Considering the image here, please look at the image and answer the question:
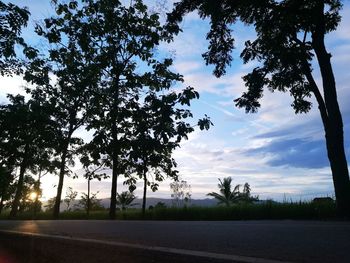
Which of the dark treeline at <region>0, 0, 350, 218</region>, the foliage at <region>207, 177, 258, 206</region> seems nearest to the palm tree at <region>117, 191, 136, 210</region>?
the foliage at <region>207, 177, 258, 206</region>

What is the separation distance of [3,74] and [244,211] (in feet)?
40.8

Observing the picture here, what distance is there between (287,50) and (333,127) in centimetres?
316

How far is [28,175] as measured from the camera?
4384 centimetres

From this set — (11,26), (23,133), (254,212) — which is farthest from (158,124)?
(23,133)

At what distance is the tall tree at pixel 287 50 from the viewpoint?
45.0 ft

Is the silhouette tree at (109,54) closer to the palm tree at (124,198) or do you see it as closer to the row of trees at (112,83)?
the row of trees at (112,83)

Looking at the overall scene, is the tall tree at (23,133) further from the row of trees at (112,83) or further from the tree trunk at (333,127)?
the tree trunk at (333,127)

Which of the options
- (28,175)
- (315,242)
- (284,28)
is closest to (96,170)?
(284,28)

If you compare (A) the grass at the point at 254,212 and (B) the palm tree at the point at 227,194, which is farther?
(B) the palm tree at the point at 227,194

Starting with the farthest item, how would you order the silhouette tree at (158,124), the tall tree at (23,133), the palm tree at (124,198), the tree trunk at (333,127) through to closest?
the palm tree at (124,198) < the tall tree at (23,133) < the tree trunk at (333,127) < the silhouette tree at (158,124)

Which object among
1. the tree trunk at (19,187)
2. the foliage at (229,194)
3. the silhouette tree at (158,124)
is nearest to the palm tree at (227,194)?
the foliage at (229,194)

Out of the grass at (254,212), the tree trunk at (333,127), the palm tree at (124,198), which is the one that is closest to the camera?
the tree trunk at (333,127)

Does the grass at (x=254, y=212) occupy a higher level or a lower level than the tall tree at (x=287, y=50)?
lower

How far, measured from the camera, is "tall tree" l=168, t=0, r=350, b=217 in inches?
540
